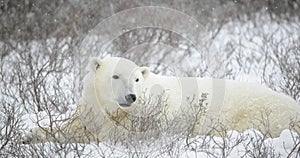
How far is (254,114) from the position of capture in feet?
11.3

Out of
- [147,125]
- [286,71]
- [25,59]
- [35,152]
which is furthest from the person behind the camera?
[25,59]

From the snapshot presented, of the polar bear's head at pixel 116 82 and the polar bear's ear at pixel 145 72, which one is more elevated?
the polar bear's ear at pixel 145 72

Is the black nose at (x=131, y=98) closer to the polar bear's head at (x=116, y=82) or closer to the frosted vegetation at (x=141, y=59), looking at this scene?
the polar bear's head at (x=116, y=82)

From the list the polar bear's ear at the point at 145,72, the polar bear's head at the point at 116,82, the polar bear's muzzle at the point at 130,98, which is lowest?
the polar bear's muzzle at the point at 130,98

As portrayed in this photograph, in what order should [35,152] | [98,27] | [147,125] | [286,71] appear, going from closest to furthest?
[35,152] < [147,125] < [286,71] < [98,27]

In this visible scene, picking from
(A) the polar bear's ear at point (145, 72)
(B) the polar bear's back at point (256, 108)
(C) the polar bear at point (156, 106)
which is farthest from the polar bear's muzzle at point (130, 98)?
(B) the polar bear's back at point (256, 108)

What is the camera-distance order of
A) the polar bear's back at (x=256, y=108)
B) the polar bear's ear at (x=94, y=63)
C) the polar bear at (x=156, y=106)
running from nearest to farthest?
1. the polar bear at (x=156, y=106)
2. the polar bear's ear at (x=94, y=63)
3. the polar bear's back at (x=256, y=108)

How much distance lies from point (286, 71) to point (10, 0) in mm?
3802

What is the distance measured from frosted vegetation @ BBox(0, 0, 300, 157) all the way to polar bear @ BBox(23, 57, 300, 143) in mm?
91

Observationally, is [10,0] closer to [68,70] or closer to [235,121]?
[68,70]

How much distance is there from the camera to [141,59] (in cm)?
594

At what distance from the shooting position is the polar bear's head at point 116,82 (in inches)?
124

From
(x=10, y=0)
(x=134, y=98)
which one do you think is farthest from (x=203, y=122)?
(x=10, y=0)

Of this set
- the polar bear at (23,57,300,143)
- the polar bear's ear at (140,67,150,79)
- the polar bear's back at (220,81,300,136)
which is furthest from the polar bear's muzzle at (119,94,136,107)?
the polar bear's back at (220,81,300,136)
